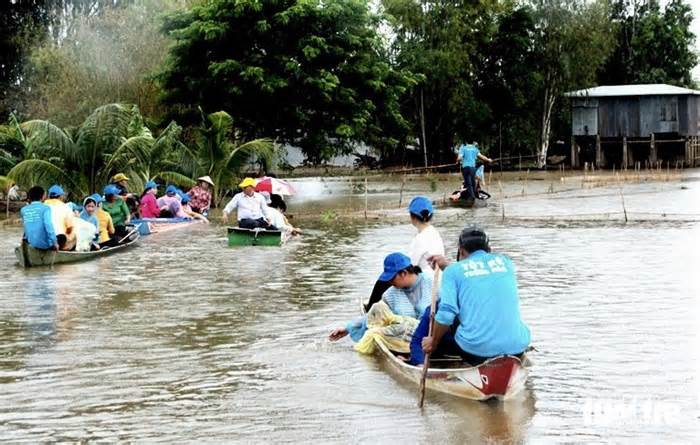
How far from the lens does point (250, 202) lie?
19234 mm

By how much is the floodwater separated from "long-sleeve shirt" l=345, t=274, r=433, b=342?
535 mm

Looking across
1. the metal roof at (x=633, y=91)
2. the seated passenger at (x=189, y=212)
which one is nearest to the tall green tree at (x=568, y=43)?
the metal roof at (x=633, y=91)

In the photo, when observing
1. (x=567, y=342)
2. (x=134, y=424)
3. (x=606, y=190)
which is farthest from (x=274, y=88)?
(x=134, y=424)

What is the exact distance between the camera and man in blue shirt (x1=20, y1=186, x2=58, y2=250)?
1570cm

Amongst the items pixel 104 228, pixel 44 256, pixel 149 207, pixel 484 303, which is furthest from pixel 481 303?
pixel 149 207

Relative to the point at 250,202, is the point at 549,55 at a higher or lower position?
higher

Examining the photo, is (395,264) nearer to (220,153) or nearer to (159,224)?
(159,224)

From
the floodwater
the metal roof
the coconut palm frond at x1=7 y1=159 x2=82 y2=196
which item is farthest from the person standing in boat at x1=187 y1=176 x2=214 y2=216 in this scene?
the metal roof

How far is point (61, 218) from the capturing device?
16.4 metres

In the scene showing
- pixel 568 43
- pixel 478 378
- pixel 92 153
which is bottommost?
pixel 478 378

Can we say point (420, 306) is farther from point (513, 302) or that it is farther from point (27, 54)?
point (27, 54)

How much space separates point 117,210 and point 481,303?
42.5ft

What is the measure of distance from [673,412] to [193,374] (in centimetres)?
385

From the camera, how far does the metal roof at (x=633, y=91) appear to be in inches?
1960
